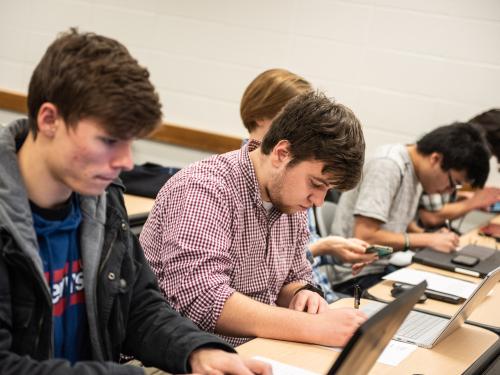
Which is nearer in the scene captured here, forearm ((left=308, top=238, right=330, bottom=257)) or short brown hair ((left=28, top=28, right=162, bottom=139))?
short brown hair ((left=28, top=28, right=162, bottom=139))

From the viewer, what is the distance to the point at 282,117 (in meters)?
1.98

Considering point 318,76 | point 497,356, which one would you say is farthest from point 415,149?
point 497,356

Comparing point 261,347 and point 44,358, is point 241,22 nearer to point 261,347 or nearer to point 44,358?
point 261,347

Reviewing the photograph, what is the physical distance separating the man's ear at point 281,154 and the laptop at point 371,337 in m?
0.63

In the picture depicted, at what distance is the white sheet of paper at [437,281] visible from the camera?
2607mm

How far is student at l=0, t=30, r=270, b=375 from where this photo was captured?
1225 mm

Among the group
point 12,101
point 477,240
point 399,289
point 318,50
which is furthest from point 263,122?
point 12,101

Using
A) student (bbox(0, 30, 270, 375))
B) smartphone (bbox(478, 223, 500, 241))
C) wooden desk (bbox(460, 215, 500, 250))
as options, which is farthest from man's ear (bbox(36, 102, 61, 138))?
smartphone (bbox(478, 223, 500, 241))

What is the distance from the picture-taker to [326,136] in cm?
188

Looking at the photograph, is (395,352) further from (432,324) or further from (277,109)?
(277,109)

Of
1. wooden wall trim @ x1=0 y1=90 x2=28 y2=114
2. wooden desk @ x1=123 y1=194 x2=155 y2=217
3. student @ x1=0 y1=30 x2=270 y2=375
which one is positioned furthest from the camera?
wooden wall trim @ x1=0 y1=90 x2=28 y2=114

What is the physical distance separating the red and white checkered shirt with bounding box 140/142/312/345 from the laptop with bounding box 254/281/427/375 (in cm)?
56

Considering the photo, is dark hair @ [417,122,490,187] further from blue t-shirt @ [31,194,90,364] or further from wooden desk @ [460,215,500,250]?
blue t-shirt @ [31,194,90,364]

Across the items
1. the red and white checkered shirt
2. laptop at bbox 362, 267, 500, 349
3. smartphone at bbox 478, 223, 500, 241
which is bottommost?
smartphone at bbox 478, 223, 500, 241
